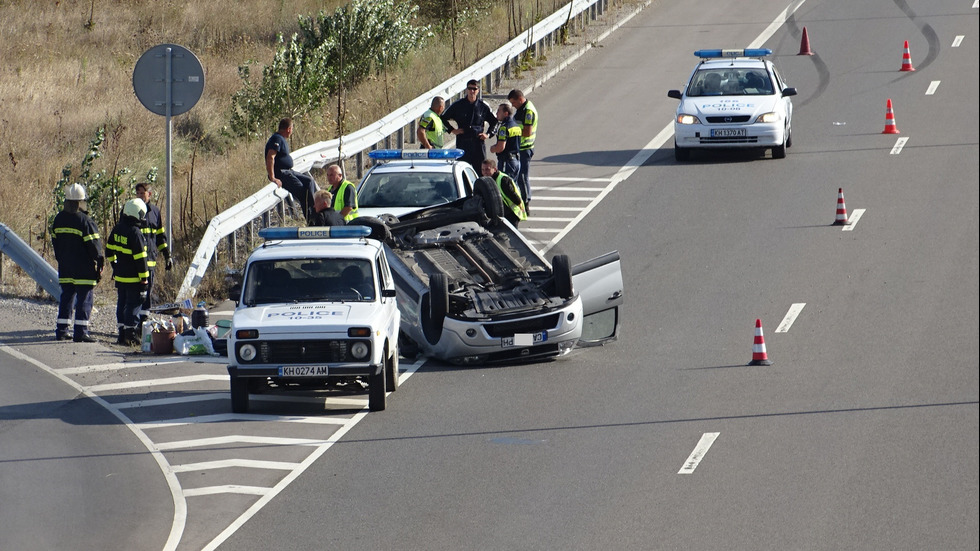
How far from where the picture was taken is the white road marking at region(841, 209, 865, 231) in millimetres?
22312

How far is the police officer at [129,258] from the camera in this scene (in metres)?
17.3

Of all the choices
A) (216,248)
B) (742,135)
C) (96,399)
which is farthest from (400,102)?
(96,399)

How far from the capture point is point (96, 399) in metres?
15.4

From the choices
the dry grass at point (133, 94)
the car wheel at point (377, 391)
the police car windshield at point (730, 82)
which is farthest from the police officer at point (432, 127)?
the car wheel at point (377, 391)

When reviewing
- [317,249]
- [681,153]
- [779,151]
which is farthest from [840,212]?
[317,249]

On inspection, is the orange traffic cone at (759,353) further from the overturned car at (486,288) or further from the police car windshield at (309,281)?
the police car windshield at (309,281)

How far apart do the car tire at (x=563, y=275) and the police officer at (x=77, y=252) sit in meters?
5.57

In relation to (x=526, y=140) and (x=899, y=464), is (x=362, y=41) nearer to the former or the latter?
(x=526, y=140)

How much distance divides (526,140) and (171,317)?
750cm

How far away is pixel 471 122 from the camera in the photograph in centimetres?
2400

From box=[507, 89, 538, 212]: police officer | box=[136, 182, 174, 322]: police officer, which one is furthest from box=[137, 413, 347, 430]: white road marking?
box=[507, 89, 538, 212]: police officer

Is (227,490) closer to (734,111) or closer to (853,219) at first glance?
(853,219)

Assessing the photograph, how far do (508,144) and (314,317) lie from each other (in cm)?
927

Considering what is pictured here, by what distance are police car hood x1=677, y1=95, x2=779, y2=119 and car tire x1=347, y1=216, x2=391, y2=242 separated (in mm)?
10229
